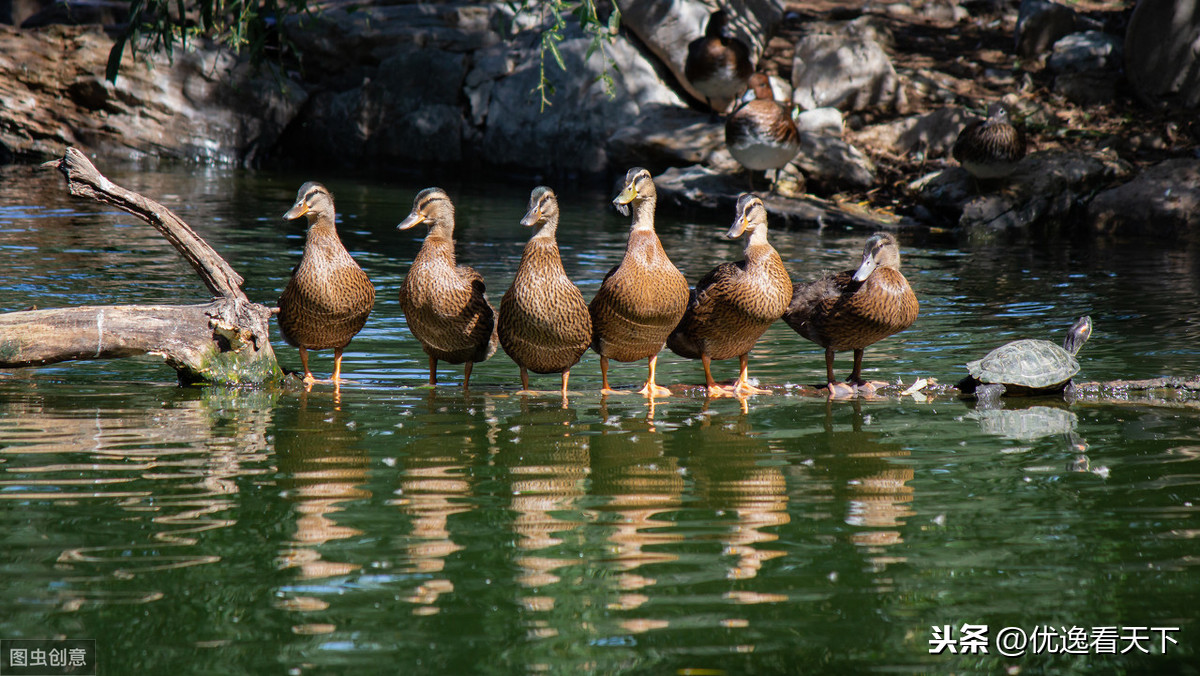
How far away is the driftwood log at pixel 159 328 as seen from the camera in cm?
640

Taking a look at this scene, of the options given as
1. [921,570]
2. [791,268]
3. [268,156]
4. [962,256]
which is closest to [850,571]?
[921,570]

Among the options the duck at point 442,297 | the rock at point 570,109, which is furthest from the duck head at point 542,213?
the rock at point 570,109

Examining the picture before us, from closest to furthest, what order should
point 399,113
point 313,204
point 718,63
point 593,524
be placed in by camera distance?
1. point 593,524
2. point 313,204
3. point 718,63
4. point 399,113

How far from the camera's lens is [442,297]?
663cm

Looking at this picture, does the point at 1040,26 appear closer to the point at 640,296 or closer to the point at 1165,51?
the point at 1165,51

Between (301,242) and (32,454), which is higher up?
(301,242)

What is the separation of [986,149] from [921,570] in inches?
456

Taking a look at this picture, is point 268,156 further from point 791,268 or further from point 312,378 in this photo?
point 312,378

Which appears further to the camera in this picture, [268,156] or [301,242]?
[268,156]

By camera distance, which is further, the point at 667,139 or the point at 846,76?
the point at 846,76

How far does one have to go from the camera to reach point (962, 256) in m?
13.3

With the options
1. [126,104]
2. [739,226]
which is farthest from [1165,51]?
[126,104]

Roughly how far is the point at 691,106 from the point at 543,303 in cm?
1418

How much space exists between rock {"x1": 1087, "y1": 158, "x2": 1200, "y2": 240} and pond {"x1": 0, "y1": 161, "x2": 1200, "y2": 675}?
6.87 metres
